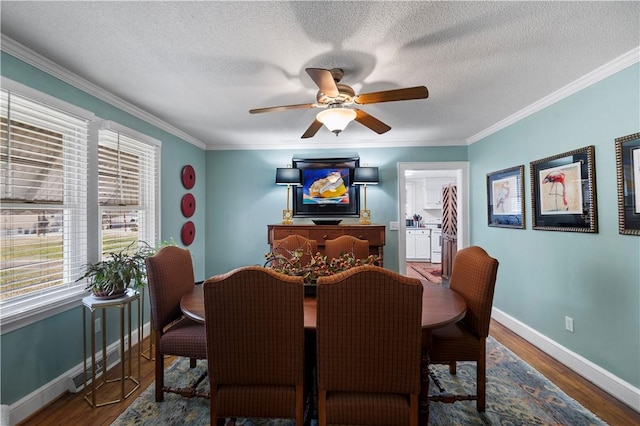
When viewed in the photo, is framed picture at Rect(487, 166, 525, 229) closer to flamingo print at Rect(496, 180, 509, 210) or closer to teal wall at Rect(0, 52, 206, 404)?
flamingo print at Rect(496, 180, 509, 210)

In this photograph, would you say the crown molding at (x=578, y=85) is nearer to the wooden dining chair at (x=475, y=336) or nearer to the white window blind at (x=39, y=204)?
the wooden dining chair at (x=475, y=336)

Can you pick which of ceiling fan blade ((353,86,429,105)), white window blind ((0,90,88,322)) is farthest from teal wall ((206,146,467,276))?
ceiling fan blade ((353,86,429,105))

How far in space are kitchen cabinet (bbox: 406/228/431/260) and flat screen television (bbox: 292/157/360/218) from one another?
3526 millimetres

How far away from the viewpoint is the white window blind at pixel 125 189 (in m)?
2.58

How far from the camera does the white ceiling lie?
Answer: 1.50 m

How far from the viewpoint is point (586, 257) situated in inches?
91.0

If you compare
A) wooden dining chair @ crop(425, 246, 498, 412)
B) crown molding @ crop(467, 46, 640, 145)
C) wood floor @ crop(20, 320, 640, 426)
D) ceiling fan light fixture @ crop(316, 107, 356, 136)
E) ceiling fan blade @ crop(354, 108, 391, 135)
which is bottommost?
wood floor @ crop(20, 320, 640, 426)

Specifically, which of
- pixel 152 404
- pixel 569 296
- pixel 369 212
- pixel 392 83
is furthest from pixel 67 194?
pixel 569 296

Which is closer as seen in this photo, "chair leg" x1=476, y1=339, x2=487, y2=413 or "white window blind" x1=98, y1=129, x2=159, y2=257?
"chair leg" x1=476, y1=339, x2=487, y2=413

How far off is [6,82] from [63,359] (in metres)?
1.91

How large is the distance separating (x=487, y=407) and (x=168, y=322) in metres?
Result: 2.25

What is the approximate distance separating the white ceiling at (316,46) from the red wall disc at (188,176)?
1084 millimetres

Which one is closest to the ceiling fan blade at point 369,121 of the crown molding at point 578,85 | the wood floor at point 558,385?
the crown molding at point 578,85

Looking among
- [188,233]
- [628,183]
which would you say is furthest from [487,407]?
[188,233]
